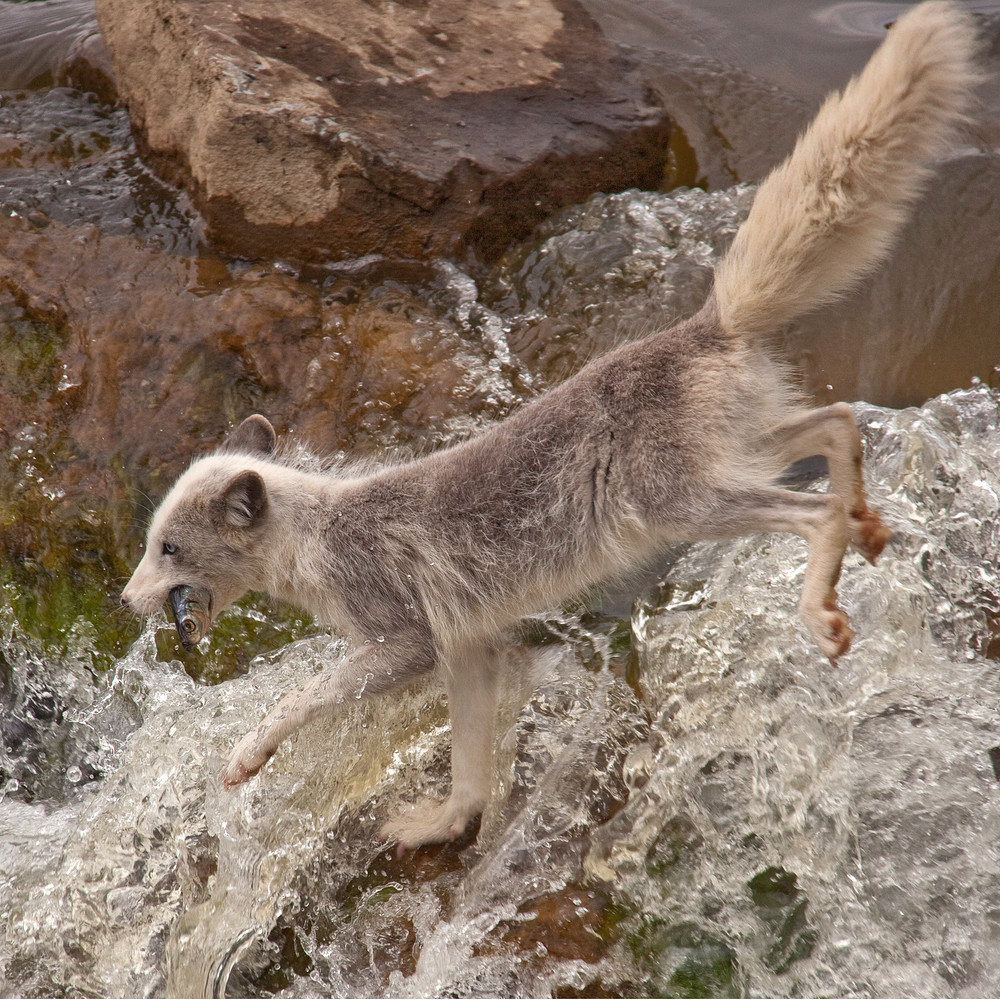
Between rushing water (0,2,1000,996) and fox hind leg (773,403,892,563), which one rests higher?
fox hind leg (773,403,892,563)

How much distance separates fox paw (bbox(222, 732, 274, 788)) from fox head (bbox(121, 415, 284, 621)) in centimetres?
62

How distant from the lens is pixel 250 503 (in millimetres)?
3729

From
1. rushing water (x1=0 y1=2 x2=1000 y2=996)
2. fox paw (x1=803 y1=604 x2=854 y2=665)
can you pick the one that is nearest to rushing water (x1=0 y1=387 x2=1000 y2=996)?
rushing water (x1=0 y1=2 x2=1000 y2=996)

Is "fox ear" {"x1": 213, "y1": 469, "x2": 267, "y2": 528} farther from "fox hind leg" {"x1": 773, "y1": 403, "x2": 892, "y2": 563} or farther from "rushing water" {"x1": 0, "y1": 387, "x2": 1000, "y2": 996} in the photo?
"fox hind leg" {"x1": 773, "y1": 403, "x2": 892, "y2": 563}

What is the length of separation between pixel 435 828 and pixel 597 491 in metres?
1.62

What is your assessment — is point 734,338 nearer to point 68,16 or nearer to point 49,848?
point 49,848

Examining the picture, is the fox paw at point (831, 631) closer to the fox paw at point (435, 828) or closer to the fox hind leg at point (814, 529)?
the fox hind leg at point (814, 529)

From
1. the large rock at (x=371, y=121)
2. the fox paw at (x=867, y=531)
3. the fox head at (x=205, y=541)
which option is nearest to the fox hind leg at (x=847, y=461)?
the fox paw at (x=867, y=531)

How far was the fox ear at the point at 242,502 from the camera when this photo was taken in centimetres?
365

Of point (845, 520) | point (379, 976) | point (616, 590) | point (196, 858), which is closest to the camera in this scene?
point (845, 520)

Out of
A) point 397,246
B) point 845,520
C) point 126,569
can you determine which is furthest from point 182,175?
point 845,520

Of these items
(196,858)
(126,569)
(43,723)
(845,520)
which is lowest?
(43,723)

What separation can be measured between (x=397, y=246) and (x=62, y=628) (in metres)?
2.81

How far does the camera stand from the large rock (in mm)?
5516
